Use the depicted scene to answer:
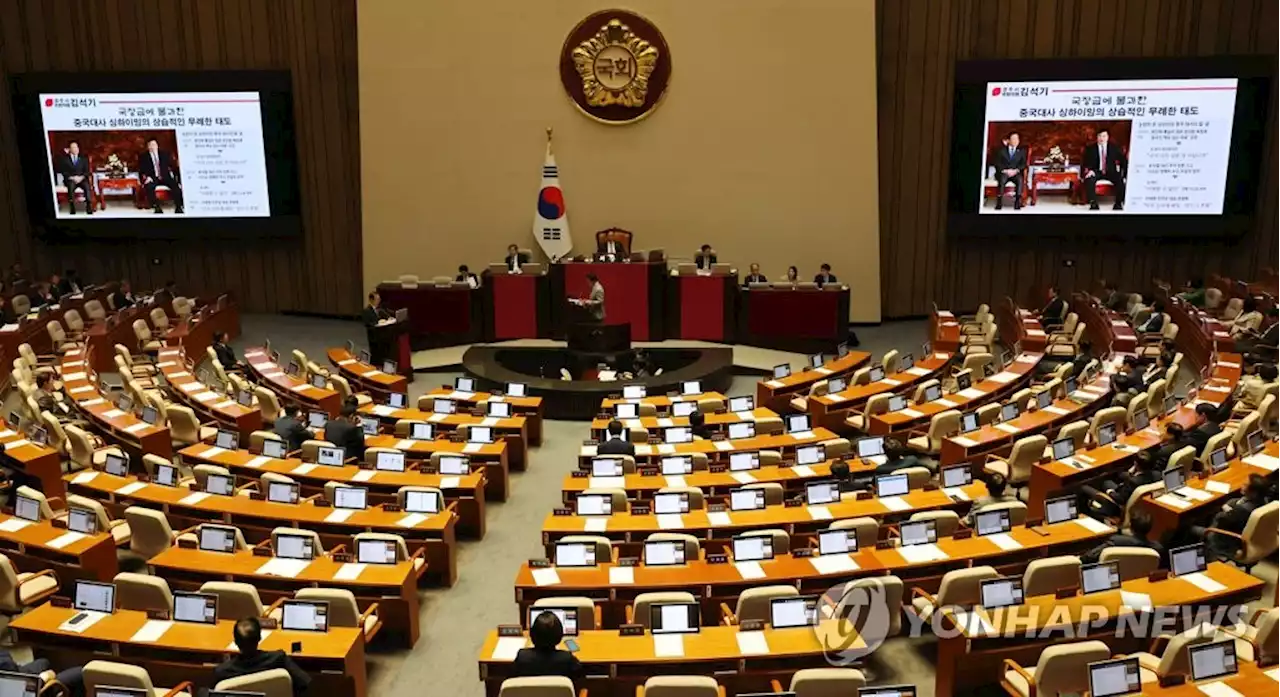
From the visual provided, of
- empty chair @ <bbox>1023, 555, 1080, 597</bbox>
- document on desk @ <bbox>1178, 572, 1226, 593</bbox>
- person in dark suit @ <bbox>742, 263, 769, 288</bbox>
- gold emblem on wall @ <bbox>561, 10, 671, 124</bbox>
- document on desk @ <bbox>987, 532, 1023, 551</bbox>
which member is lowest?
document on desk @ <bbox>987, 532, 1023, 551</bbox>

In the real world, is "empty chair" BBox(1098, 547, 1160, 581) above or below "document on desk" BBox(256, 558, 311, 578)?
above

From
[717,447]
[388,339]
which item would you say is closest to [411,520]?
[717,447]

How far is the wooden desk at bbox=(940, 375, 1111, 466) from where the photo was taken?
11.5m

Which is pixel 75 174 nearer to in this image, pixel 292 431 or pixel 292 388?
pixel 292 388

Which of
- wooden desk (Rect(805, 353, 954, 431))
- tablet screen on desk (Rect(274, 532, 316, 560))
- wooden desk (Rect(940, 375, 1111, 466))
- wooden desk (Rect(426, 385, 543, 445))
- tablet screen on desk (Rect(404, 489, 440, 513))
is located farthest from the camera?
wooden desk (Rect(426, 385, 543, 445))

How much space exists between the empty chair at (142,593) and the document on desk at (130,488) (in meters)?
2.79

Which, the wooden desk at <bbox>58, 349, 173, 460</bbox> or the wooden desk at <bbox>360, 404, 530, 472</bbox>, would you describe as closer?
the wooden desk at <bbox>58, 349, 173, 460</bbox>

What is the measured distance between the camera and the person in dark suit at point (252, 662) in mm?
6340

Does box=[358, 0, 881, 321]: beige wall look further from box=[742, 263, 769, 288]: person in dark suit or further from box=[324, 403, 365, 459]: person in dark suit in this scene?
box=[324, 403, 365, 459]: person in dark suit

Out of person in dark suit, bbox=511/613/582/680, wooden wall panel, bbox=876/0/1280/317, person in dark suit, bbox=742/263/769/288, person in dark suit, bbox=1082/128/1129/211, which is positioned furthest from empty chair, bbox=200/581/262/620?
person in dark suit, bbox=1082/128/1129/211

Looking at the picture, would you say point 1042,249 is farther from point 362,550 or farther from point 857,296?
point 362,550

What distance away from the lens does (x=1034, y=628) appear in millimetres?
7000

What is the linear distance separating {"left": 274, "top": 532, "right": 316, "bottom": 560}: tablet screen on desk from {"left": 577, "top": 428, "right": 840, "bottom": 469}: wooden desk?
11.6 feet

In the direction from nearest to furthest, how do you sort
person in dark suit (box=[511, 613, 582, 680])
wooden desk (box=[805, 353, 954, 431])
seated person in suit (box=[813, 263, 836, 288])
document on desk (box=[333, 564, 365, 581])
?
person in dark suit (box=[511, 613, 582, 680])
document on desk (box=[333, 564, 365, 581])
wooden desk (box=[805, 353, 954, 431])
seated person in suit (box=[813, 263, 836, 288])
